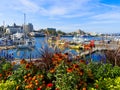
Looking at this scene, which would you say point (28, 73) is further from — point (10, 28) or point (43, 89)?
point (10, 28)

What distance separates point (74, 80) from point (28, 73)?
5.42ft

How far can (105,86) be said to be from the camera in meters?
6.47

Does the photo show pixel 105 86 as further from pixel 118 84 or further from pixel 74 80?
pixel 74 80

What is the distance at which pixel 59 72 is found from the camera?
22.0ft

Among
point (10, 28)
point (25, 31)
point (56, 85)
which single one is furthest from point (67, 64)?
point (10, 28)

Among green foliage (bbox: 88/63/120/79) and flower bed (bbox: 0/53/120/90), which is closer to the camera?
flower bed (bbox: 0/53/120/90)

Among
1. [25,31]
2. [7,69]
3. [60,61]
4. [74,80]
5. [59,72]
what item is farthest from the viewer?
[25,31]

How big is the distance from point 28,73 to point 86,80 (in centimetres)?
160

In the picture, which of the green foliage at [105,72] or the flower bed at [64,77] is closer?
the flower bed at [64,77]

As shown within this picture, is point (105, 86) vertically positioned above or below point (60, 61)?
below

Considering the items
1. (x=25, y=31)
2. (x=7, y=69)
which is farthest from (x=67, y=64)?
(x=25, y=31)

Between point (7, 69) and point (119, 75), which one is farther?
point (7, 69)

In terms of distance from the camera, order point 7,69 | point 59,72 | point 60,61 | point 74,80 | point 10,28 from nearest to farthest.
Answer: point 74,80 → point 59,72 → point 60,61 → point 7,69 → point 10,28

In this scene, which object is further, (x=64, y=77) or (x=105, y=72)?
(x=105, y=72)
